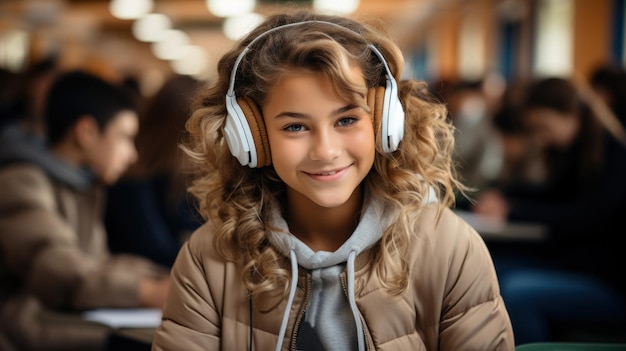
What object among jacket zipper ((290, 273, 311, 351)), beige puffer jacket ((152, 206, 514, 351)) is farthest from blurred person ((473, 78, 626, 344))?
jacket zipper ((290, 273, 311, 351))

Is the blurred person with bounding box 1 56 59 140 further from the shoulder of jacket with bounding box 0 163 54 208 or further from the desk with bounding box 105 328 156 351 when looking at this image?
the desk with bounding box 105 328 156 351

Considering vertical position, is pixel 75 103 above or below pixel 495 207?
above

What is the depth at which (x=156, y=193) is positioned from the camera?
280 centimetres

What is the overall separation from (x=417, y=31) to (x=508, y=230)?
56.3ft

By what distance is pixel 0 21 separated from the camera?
13992 millimetres

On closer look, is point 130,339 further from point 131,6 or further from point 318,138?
point 131,6

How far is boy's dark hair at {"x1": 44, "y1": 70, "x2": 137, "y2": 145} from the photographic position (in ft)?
7.79

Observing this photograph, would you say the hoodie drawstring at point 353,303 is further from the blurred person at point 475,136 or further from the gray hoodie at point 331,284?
the blurred person at point 475,136

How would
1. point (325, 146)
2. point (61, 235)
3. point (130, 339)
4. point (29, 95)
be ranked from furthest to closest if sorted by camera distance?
point (29, 95)
point (61, 235)
point (130, 339)
point (325, 146)

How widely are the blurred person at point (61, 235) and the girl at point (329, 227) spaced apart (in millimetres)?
697

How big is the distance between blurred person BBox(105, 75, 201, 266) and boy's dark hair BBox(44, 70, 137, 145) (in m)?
0.31

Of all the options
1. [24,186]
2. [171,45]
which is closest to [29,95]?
[24,186]

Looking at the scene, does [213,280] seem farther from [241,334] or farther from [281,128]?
[281,128]

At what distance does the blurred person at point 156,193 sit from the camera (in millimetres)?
2719
